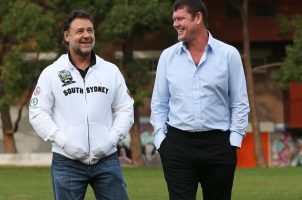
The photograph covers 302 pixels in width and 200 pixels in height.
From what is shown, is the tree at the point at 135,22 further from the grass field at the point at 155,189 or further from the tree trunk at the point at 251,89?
the grass field at the point at 155,189

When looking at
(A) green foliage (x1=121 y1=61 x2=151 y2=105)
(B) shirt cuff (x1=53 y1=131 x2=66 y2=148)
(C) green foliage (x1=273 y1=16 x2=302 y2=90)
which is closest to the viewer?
(B) shirt cuff (x1=53 y1=131 x2=66 y2=148)

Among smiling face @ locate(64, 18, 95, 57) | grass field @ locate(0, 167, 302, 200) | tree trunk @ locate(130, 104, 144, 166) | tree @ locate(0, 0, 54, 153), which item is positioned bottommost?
tree trunk @ locate(130, 104, 144, 166)

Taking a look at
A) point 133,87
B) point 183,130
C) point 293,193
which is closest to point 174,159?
point 183,130

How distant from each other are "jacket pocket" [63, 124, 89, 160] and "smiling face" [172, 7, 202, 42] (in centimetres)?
124

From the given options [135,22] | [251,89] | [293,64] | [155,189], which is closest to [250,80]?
[251,89]

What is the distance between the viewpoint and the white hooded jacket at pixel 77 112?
7668 millimetres

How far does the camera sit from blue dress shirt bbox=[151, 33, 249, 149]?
8.12 meters

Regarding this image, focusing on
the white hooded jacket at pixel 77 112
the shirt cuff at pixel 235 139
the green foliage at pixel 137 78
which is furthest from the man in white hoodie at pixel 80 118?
the green foliage at pixel 137 78

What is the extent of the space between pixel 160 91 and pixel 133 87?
34500mm

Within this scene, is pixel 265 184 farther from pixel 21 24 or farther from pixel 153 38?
pixel 153 38

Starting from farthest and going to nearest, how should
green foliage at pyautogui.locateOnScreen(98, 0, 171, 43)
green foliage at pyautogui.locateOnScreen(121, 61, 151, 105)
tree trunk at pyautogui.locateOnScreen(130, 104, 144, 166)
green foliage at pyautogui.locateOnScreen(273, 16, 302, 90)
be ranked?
tree trunk at pyautogui.locateOnScreen(130, 104, 144, 166), green foliage at pyautogui.locateOnScreen(273, 16, 302, 90), green foliage at pyautogui.locateOnScreen(121, 61, 151, 105), green foliage at pyautogui.locateOnScreen(98, 0, 171, 43)

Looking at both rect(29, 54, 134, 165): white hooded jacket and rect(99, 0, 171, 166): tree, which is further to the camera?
rect(99, 0, 171, 166): tree

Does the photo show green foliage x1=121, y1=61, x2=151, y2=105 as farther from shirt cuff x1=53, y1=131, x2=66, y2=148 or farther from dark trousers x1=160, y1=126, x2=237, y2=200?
shirt cuff x1=53, y1=131, x2=66, y2=148

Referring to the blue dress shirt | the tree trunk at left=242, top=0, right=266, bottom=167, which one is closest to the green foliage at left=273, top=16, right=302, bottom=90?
the tree trunk at left=242, top=0, right=266, bottom=167
